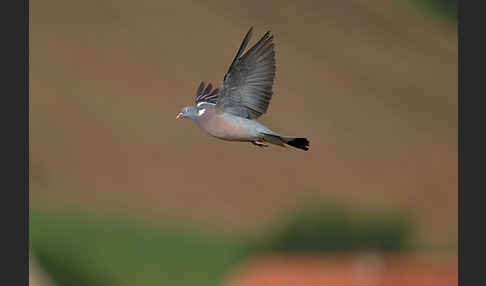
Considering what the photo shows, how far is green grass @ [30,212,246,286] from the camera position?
388 centimetres

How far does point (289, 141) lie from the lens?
1557mm

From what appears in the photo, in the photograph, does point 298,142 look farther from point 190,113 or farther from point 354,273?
point 354,273

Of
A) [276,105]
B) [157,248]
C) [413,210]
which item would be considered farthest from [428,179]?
[157,248]

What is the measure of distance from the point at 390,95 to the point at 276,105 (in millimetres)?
762

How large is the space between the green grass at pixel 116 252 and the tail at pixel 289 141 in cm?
239

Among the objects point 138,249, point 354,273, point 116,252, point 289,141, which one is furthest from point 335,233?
point 289,141

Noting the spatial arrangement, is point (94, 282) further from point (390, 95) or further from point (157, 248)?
point (390, 95)

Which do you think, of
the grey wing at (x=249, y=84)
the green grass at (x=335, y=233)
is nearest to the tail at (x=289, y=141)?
the grey wing at (x=249, y=84)

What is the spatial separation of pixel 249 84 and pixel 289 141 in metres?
0.23

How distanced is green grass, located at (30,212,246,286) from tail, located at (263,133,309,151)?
2.39 meters

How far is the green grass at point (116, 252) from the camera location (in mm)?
3885

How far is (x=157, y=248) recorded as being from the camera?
13.0 ft

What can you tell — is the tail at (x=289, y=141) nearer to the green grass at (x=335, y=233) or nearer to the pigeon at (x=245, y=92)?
the pigeon at (x=245, y=92)

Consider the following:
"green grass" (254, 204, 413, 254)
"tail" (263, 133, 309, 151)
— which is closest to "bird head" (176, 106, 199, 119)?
"tail" (263, 133, 309, 151)
